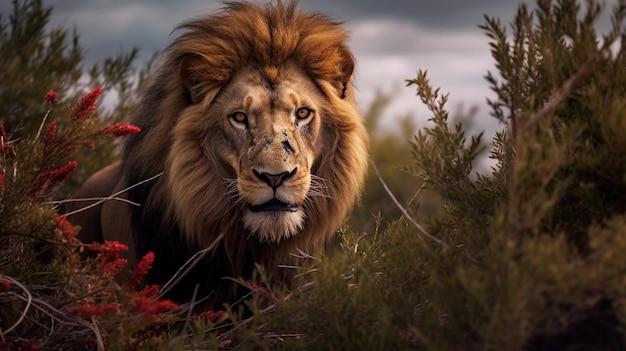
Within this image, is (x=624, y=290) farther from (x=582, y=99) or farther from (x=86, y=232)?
(x=86, y=232)

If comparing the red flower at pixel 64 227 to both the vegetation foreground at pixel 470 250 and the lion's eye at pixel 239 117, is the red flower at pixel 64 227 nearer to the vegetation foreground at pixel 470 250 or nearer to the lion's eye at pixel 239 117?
the vegetation foreground at pixel 470 250

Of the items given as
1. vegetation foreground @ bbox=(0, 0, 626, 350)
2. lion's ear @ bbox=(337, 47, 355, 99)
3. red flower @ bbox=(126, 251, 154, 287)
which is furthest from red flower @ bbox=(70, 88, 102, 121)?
lion's ear @ bbox=(337, 47, 355, 99)

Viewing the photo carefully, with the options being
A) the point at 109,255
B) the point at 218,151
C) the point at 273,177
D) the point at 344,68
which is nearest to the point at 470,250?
the point at 273,177

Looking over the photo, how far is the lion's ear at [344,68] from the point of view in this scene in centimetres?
522

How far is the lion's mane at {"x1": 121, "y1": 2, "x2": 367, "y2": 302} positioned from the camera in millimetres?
4844

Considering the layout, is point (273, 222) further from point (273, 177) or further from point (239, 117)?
point (239, 117)

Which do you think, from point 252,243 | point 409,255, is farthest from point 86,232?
point 409,255

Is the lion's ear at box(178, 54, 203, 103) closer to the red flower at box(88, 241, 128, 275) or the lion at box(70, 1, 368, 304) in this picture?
the lion at box(70, 1, 368, 304)

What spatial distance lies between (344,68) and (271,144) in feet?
3.50

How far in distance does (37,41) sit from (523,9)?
7.17 m

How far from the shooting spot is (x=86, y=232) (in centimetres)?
634

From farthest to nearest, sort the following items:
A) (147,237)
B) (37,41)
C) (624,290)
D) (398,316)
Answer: (37,41) → (147,237) → (398,316) → (624,290)

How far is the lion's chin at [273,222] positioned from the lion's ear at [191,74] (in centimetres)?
81

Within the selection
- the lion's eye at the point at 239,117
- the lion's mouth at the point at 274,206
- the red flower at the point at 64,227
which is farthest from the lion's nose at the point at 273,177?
the red flower at the point at 64,227
